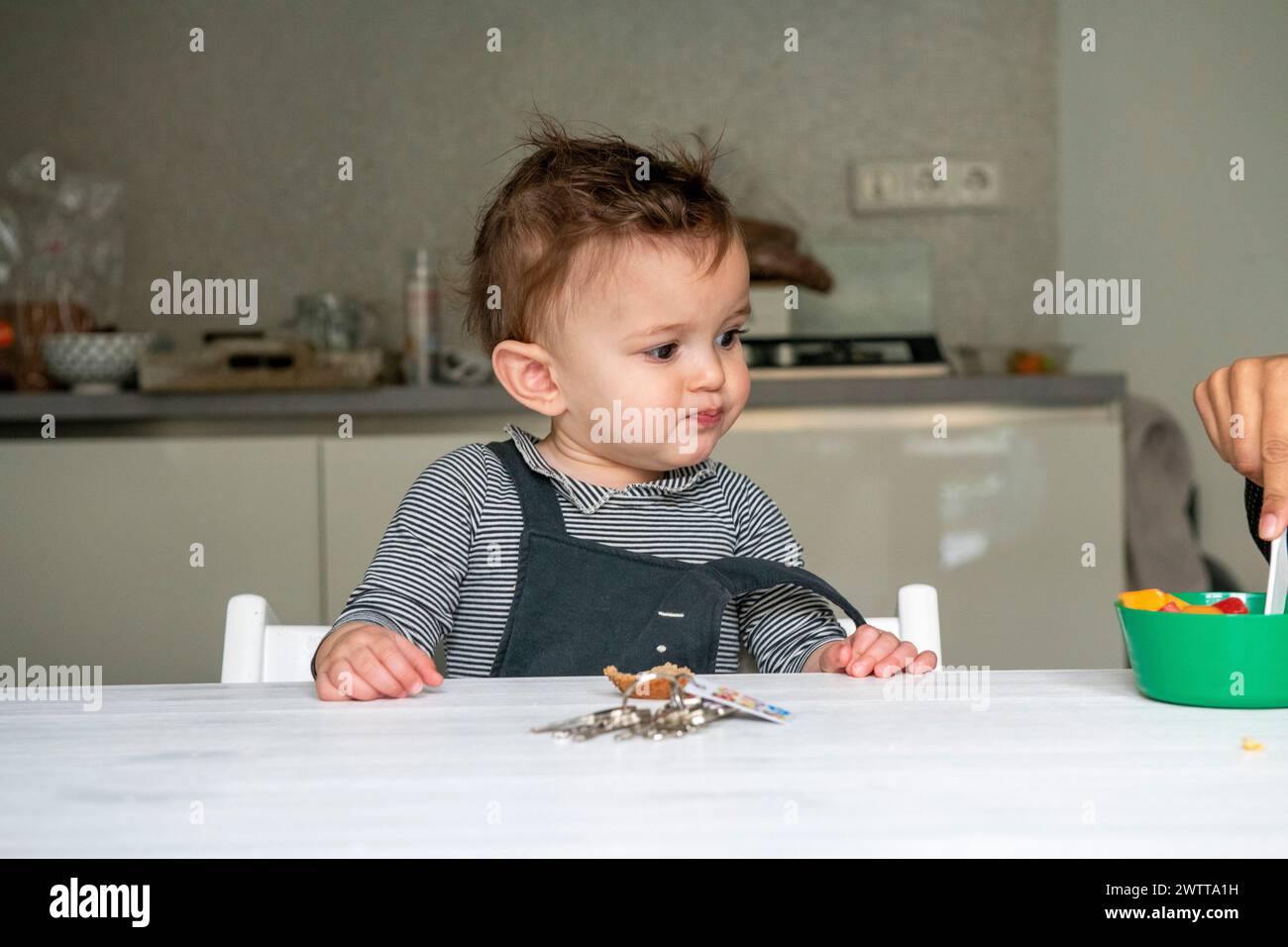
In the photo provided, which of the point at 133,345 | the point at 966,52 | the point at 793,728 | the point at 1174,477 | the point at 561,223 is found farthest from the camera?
the point at 966,52

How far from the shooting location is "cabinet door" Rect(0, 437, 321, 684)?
83.7 inches

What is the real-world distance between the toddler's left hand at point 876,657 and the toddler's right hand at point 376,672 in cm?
25

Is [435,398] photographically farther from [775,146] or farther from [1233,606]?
[1233,606]

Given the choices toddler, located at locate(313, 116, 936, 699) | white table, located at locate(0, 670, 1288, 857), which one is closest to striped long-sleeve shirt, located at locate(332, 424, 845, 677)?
toddler, located at locate(313, 116, 936, 699)

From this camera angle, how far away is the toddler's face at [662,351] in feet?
3.51

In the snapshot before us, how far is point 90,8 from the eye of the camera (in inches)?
107

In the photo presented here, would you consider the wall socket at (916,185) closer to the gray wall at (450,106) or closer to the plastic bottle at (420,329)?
the gray wall at (450,106)

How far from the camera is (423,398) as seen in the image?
212cm

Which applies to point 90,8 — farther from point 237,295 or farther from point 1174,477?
point 1174,477

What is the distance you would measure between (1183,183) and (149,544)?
207 centimetres

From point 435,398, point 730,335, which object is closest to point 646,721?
point 730,335
